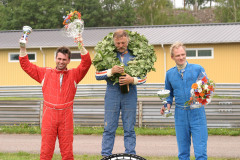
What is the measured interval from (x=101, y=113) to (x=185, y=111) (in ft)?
18.1

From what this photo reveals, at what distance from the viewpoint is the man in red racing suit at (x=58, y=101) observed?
596 cm

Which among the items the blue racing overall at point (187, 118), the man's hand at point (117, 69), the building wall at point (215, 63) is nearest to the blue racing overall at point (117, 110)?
the man's hand at point (117, 69)

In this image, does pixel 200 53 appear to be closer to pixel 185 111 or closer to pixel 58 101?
pixel 185 111

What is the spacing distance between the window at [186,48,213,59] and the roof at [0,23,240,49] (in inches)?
23.7

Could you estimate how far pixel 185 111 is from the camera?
19.6 ft

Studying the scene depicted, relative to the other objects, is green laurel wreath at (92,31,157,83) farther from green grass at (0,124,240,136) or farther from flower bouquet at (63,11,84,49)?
green grass at (0,124,240,136)

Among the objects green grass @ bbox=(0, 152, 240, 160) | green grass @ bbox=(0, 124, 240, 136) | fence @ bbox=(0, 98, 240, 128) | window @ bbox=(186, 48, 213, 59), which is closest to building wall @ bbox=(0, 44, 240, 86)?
window @ bbox=(186, 48, 213, 59)

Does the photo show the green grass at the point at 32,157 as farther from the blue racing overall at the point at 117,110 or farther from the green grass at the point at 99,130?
the green grass at the point at 99,130

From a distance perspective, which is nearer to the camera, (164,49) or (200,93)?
(200,93)

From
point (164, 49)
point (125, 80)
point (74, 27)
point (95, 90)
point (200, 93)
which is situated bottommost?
point (95, 90)

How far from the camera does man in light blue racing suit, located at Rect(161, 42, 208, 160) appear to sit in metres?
5.88

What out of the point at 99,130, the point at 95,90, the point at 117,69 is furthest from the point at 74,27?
the point at 95,90

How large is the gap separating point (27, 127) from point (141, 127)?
338cm

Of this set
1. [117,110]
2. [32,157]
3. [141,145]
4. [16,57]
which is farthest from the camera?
[16,57]
